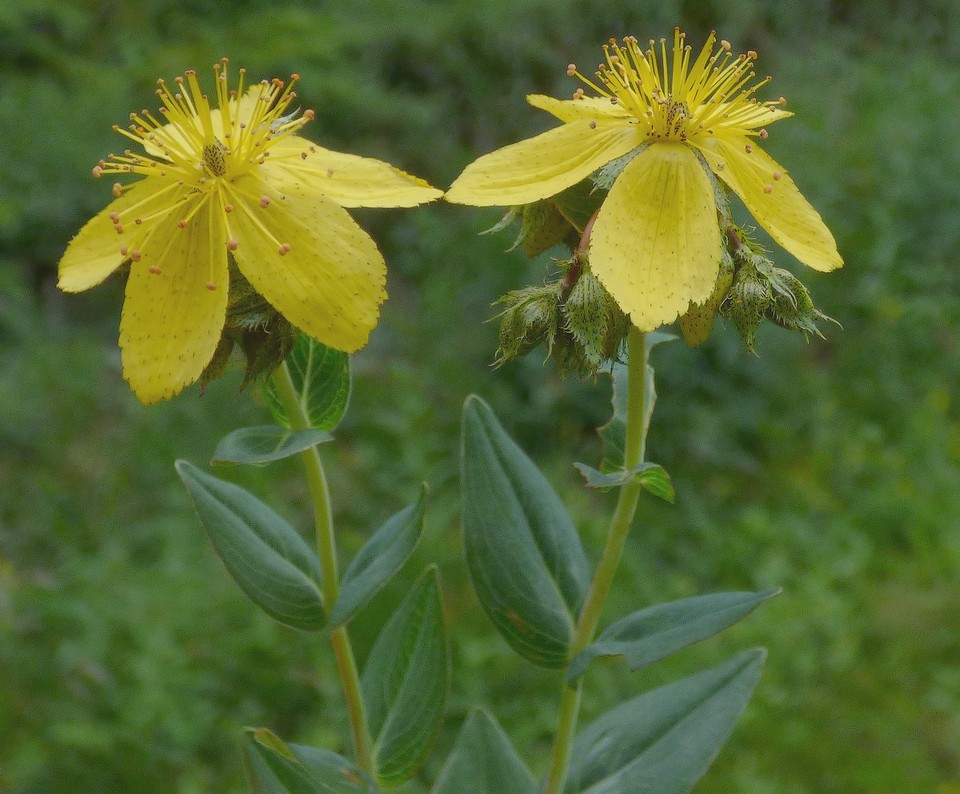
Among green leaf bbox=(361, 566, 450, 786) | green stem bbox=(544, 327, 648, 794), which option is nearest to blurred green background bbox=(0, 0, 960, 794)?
green leaf bbox=(361, 566, 450, 786)

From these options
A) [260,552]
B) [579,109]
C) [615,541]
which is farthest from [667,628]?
[579,109]

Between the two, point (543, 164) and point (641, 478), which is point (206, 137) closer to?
point (543, 164)

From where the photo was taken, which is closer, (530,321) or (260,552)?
(530,321)

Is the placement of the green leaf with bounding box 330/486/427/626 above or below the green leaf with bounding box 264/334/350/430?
below

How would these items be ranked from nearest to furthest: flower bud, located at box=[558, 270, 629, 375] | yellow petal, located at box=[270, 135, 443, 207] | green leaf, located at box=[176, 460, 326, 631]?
flower bud, located at box=[558, 270, 629, 375] < yellow petal, located at box=[270, 135, 443, 207] < green leaf, located at box=[176, 460, 326, 631]

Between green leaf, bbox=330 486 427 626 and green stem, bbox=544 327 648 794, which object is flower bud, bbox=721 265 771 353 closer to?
green stem, bbox=544 327 648 794
